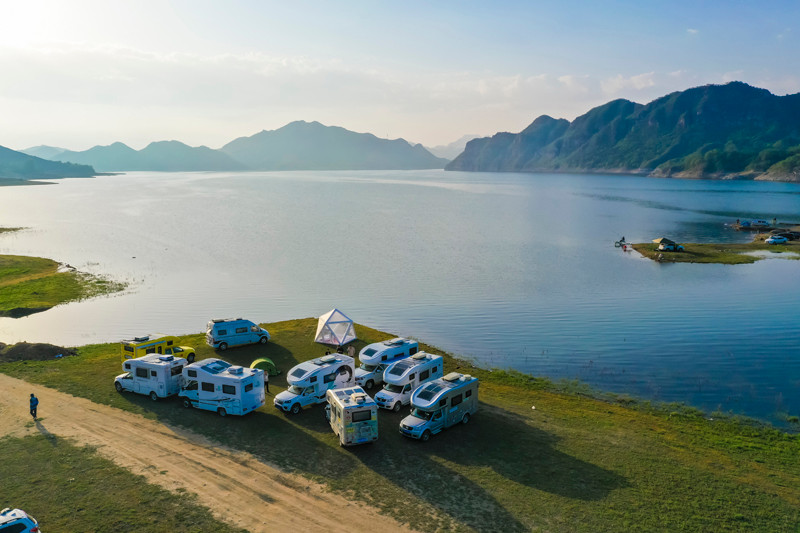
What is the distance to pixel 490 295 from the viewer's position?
66625mm

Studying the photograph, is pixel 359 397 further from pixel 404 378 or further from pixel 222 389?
pixel 222 389

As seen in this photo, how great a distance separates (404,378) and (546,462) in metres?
9.92

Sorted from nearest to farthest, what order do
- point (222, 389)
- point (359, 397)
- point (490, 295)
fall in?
point (359, 397) < point (222, 389) < point (490, 295)

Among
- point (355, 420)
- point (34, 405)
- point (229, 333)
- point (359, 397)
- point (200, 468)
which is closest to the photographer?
point (200, 468)

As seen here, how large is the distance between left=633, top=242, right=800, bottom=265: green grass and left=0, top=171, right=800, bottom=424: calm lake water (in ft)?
13.8

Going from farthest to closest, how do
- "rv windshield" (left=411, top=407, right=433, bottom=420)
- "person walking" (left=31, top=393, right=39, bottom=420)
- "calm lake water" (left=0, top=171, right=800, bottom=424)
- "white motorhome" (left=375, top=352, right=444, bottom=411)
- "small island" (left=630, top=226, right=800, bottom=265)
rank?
"small island" (left=630, top=226, right=800, bottom=265) → "calm lake water" (left=0, top=171, right=800, bottom=424) → "white motorhome" (left=375, top=352, right=444, bottom=411) → "person walking" (left=31, top=393, right=39, bottom=420) → "rv windshield" (left=411, top=407, right=433, bottom=420)

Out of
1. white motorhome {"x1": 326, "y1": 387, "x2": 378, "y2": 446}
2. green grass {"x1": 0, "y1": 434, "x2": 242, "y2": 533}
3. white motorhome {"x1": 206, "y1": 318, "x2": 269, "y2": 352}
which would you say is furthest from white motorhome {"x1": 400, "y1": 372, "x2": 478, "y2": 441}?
white motorhome {"x1": 206, "y1": 318, "x2": 269, "y2": 352}

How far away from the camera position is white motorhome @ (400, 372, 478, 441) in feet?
89.7

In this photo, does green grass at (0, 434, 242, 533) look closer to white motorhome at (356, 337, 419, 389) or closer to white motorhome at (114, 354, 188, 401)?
white motorhome at (114, 354, 188, 401)

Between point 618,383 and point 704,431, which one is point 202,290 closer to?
point 618,383

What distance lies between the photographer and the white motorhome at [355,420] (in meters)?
25.8

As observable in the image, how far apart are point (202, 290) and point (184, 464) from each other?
49.6 metres

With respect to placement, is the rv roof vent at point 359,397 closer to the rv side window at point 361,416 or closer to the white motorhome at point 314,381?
the rv side window at point 361,416

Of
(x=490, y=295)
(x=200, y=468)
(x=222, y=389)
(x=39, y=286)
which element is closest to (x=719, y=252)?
(x=490, y=295)
